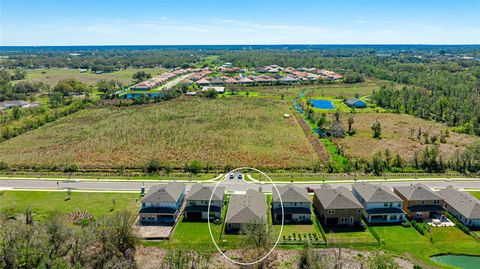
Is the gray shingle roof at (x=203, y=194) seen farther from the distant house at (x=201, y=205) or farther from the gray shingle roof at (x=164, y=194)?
the gray shingle roof at (x=164, y=194)

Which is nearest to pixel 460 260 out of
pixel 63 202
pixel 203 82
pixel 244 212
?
pixel 244 212

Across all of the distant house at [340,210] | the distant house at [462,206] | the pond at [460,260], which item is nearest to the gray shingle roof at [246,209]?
the distant house at [340,210]

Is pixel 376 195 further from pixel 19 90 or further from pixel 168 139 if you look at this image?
pixel 19 90

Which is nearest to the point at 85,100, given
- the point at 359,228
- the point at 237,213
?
the point at 237,213

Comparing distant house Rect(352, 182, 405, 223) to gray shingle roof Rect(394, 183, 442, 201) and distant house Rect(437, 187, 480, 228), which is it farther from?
distant house Rect(437, 187, 480, 228)

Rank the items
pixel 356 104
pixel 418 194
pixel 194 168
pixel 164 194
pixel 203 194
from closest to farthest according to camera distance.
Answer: pixel 164 194 → pixel 418 194 → pixel 203 194 → pixel 194 168 → pixel 356 104
